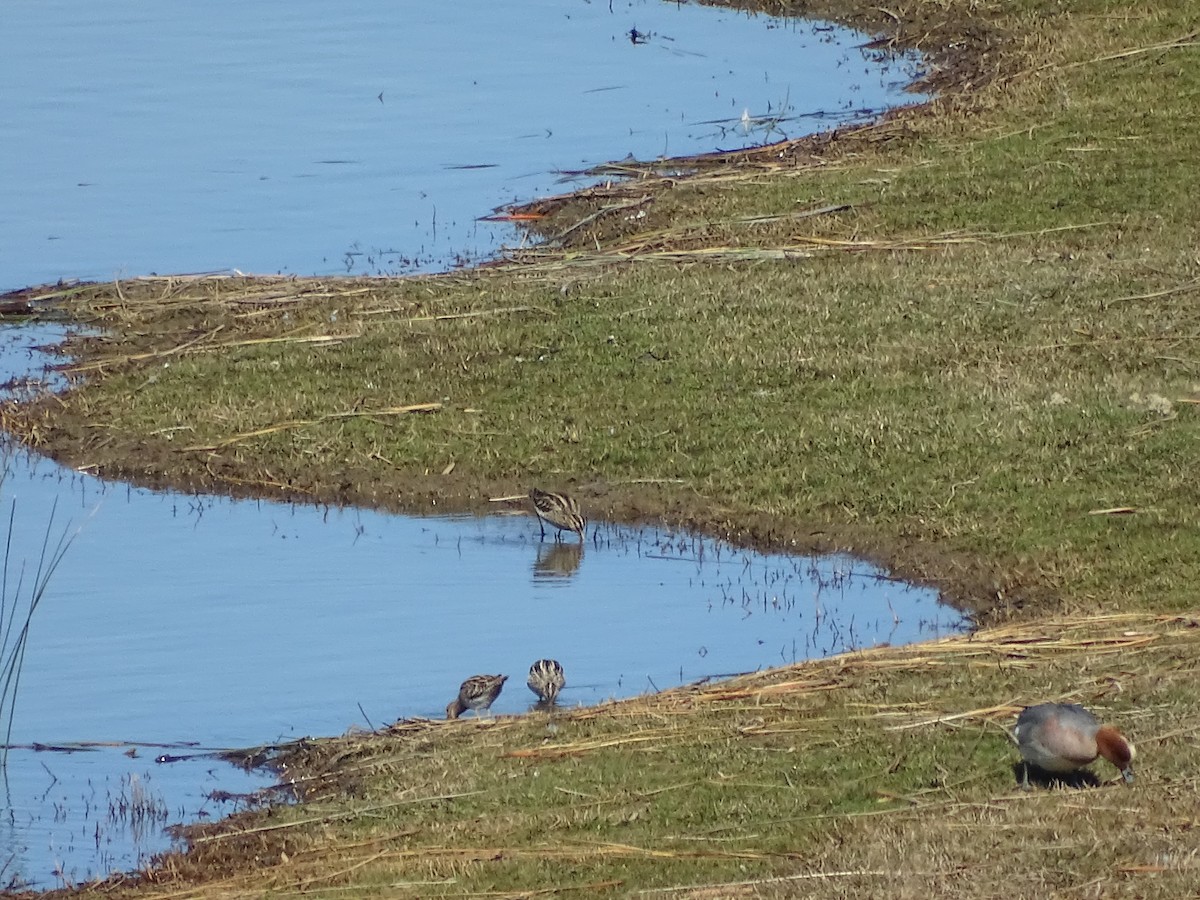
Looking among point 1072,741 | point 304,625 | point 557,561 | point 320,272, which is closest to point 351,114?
point 320,272

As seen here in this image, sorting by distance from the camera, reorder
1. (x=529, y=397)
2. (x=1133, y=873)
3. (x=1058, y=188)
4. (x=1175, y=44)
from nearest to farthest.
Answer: (x=1133, y=873)
(x=529, y=397)
(x=1058, y=188)
(x=1175, y=44)

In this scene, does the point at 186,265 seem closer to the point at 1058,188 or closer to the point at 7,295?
the point at 7,295

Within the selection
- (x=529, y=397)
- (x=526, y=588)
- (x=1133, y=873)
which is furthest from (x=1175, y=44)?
(x=1133, y=873)

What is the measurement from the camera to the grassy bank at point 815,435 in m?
8.74

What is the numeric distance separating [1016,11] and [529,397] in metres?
10.1

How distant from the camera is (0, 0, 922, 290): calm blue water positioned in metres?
20.7

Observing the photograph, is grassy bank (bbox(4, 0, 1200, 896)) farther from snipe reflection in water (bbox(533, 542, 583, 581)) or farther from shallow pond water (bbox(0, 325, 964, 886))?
snipe reflection in water (bbox(533, 542, 583, 581))

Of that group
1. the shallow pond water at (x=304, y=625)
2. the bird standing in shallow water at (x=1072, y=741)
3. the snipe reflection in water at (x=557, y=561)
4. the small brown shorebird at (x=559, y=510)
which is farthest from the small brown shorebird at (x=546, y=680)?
the bird standing in shallow water at (x=1072, y=741)

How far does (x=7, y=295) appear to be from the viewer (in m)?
19.0

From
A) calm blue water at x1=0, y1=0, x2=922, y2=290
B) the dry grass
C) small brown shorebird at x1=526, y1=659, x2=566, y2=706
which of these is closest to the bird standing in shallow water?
the dry grass

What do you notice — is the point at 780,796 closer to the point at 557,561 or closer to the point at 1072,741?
the point at 1072,741

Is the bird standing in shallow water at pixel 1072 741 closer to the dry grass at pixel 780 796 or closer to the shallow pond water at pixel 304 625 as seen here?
the dry grass at pixel 780 796

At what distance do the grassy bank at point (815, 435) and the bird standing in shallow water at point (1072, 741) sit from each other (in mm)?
156

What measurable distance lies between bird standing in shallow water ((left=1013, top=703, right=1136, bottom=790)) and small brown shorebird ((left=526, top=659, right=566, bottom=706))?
3.16m
